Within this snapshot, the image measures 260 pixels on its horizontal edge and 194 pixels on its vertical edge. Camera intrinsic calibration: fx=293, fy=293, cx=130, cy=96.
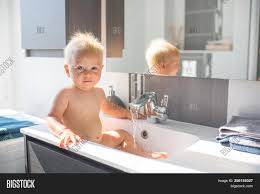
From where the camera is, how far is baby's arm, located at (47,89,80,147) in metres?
0.97

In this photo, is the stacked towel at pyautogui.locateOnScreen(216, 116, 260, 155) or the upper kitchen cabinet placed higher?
the upper kitchen cabinet

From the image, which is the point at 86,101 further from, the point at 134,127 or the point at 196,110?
the point at 196,110

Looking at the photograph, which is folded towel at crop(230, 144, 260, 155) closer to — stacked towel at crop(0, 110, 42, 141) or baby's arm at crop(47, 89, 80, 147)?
baby's arm at crop(47, 89, 80, 147)

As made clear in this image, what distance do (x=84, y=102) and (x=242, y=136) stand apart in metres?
0.65

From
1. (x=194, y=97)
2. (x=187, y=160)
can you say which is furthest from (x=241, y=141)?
(x=194, y=97)

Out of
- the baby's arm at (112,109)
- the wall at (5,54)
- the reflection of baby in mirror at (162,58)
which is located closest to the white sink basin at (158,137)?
the baby's arm at (112,109)

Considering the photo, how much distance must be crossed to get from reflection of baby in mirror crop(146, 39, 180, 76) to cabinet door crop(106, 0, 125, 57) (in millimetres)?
189

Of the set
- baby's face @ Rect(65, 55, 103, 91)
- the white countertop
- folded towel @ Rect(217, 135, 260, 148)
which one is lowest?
the white countertop

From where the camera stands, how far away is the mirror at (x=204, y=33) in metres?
1.01

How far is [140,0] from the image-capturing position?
128 cm

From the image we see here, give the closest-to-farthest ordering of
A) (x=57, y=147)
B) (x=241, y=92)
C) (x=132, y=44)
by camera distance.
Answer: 1. (x=57, y=147)
2. (x=241, y=92)
3. (x=132, y=44)

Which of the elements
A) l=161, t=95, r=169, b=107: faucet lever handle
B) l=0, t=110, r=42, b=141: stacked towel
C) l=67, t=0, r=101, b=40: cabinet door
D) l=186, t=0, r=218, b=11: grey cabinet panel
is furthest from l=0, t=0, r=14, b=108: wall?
l=186, t=0, r=218, b=11: grey cabinet panel
